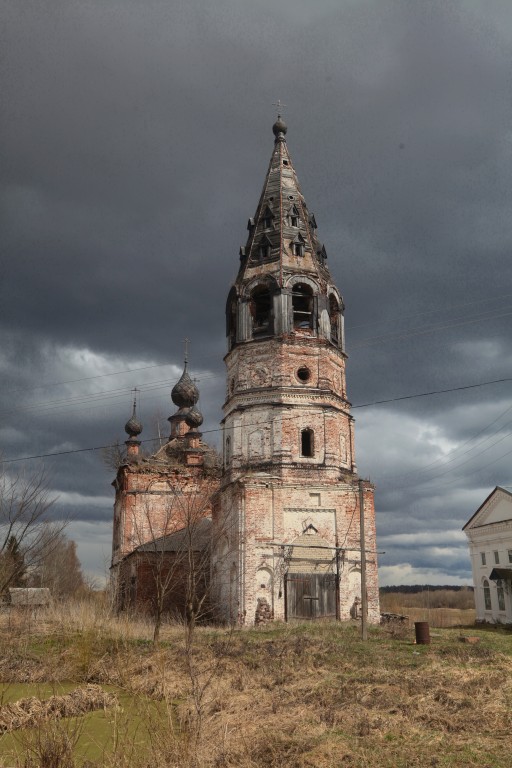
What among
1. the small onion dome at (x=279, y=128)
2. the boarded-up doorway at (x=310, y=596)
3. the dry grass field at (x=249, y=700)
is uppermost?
the small onion dome at (x=279, y=128)

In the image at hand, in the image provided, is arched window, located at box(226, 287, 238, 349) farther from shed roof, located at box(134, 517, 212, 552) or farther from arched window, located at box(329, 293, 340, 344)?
shed roof, located at box(134, 517, 212, 552)

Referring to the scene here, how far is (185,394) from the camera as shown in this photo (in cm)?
4231

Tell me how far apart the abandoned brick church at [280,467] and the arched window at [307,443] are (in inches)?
1.5

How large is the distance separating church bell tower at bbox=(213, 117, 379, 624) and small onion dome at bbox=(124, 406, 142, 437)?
14.6 meters

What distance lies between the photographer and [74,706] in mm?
9391

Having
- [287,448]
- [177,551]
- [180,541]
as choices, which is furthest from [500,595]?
[177,551]

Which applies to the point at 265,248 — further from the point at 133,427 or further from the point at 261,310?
the point at 133,427

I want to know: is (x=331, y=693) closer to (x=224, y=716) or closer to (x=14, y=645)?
(x=224, y=716)

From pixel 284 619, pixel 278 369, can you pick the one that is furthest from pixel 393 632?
pixel 278 369

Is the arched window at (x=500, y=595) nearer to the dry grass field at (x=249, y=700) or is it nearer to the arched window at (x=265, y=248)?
the dry grass field at (x=249, y=700)

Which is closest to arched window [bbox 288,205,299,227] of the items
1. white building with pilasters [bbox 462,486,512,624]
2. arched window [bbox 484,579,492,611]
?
white building with pilasters [bbox 462,486,512,624]

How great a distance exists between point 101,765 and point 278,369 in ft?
63.5

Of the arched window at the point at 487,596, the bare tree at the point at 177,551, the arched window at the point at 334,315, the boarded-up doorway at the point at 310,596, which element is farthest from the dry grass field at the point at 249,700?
the arched window at the point at 487,596

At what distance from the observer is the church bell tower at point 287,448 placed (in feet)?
74.3
